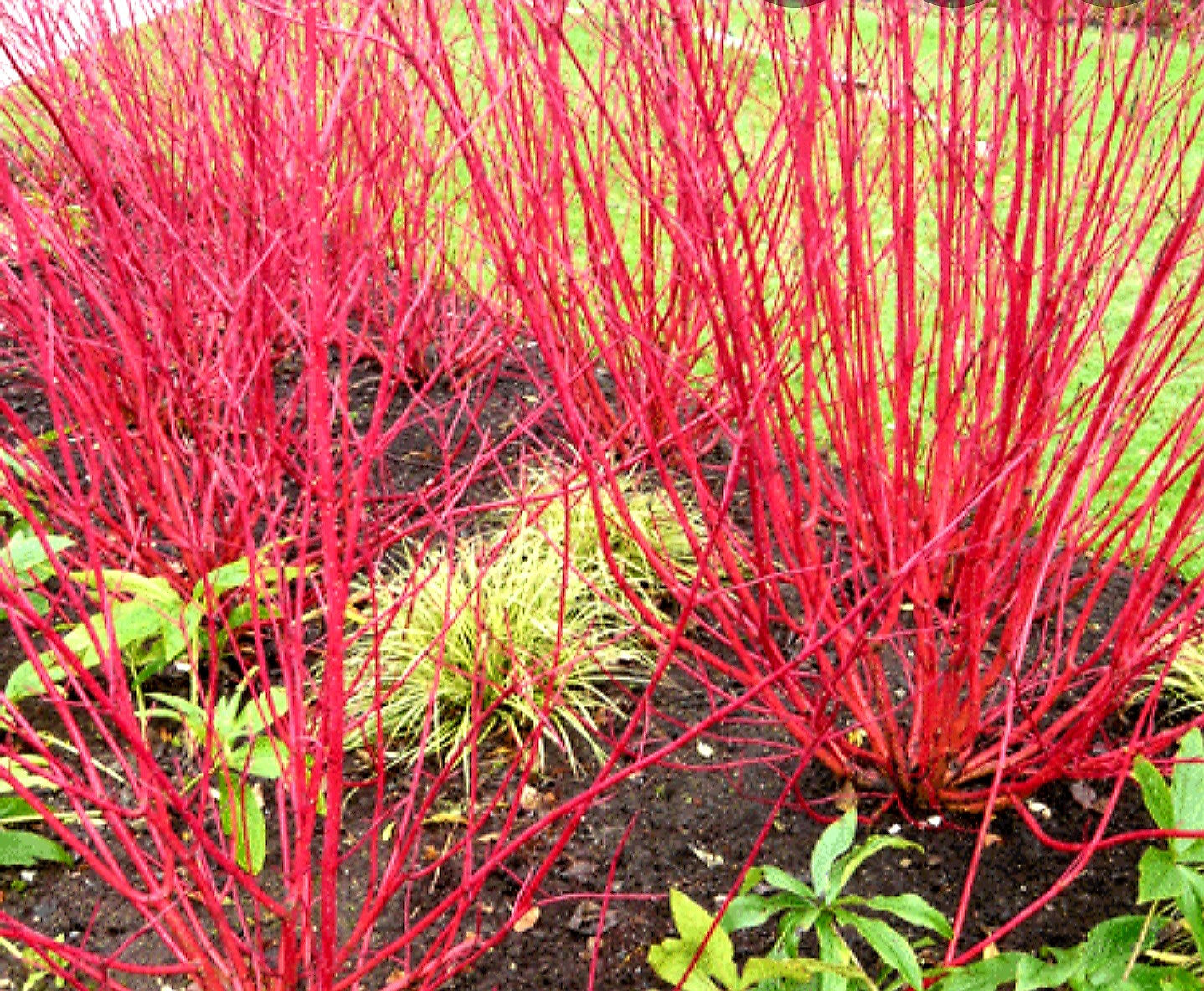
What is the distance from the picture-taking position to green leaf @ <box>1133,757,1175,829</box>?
160 cm

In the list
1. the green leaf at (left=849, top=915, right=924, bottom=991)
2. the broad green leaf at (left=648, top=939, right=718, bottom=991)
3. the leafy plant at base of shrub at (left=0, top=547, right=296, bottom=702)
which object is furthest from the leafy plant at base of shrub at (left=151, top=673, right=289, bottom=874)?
the green leaf at (left=849, top=915, right=924, bottom=991)

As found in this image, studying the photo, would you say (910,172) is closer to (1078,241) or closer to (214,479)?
(1078,241)

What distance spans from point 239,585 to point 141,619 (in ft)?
0.69

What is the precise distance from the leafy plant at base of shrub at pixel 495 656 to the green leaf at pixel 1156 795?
3.86 ft

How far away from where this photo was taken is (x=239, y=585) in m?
2.63

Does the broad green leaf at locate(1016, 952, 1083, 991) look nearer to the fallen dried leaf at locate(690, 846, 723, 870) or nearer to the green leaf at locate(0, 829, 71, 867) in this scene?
the fallen dried leaf at locate(690, 846, 723, 870)

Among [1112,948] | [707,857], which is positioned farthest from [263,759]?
[1112,948]

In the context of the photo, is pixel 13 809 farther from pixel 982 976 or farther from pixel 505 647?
pixel 982 976

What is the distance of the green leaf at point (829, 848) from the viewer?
1.69 m

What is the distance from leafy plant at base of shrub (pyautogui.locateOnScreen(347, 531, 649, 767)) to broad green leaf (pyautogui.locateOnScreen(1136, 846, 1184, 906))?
1.24 m

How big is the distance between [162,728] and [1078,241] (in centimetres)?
213

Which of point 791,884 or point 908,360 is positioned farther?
point 908,360

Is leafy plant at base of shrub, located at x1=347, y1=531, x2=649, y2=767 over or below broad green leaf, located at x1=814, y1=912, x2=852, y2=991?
below

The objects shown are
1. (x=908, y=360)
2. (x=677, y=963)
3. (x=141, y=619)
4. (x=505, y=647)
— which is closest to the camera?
(x=677, y=963)
